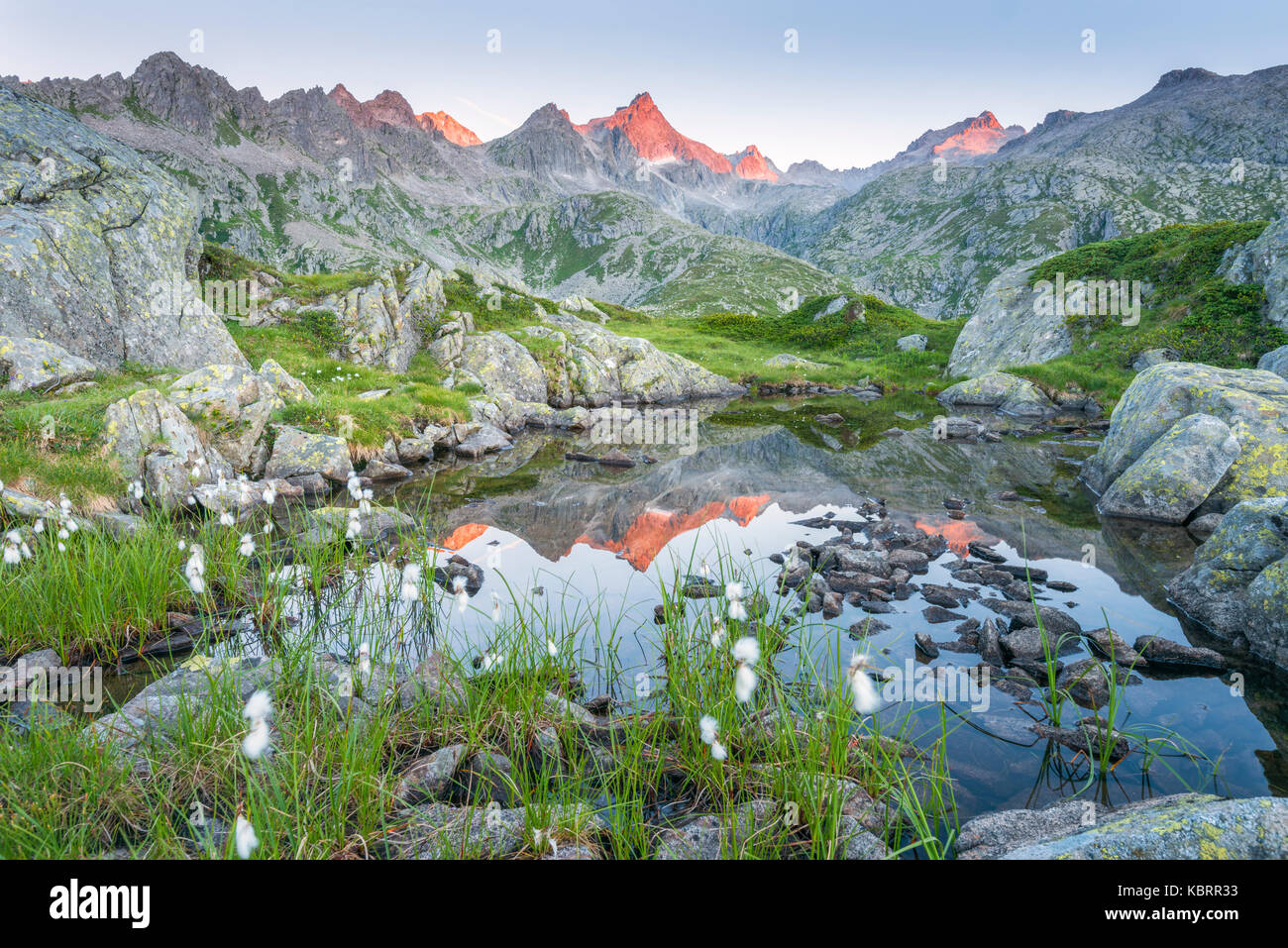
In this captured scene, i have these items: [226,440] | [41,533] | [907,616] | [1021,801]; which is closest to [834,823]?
[1021,801]

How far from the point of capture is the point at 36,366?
1513 centimetres

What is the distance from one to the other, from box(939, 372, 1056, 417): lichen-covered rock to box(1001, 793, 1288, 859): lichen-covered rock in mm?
34334

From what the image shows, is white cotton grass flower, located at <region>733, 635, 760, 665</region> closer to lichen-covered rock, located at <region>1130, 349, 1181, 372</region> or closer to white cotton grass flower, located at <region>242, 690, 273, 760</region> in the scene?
white cotton grass flower, located at <region>242, 690, 273, 760</region>

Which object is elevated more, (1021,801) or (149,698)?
(149,698)

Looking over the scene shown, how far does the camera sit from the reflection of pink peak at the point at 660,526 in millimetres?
12257

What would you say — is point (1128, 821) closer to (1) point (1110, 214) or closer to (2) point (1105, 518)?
(2) point (1105, 518)

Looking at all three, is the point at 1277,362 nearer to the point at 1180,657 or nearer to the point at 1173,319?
the point at 1173,319

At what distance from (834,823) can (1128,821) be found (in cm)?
187

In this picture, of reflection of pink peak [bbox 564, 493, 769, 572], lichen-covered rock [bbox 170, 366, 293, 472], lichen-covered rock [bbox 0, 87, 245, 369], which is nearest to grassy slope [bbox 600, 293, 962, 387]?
reflection of pink peak [bbox 564, 493, 769, 572]

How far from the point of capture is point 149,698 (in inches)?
230

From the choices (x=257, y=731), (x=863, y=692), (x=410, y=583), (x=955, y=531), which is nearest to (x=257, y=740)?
(x=257, y=731)

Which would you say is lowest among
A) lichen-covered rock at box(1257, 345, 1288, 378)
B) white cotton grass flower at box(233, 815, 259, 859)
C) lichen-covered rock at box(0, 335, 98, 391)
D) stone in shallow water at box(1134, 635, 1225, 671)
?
stone in shallow water at box(1134, 635, 1225, 671)

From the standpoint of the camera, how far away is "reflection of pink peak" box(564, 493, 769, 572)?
12.3 meters

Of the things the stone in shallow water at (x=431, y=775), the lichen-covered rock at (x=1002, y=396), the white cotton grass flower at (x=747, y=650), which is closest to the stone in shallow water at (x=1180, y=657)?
the white cotton grass flower at (x=747, y=650)
